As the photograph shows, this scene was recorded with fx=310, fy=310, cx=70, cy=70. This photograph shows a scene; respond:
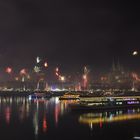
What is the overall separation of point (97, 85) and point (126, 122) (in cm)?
10103

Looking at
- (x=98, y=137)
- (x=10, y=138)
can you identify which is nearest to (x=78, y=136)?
(x=98, y=137)

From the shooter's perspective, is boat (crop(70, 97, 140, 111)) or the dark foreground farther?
boat (crop(70, 97, 140, 111))

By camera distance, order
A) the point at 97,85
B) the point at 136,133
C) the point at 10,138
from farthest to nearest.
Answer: the point at 97,85, the point at 136,133, the point at 10,138

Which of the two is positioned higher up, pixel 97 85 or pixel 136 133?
pixel 97 85

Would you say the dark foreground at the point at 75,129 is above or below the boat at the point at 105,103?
below

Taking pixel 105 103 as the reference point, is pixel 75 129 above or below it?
below

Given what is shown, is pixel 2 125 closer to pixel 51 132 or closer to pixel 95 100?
pixel 51 132

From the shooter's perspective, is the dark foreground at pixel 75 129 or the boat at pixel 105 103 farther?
the boat at pixel 105 103

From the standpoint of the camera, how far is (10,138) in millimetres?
27188

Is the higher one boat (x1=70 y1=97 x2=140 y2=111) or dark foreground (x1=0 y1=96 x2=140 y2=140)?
boat (x1=70 y1=97 x2=140 y2=111)

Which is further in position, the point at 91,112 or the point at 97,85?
the point at 97,85

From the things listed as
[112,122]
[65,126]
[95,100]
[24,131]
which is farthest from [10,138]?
[95,100]

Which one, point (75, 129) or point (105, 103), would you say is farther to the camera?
point (105, 103)

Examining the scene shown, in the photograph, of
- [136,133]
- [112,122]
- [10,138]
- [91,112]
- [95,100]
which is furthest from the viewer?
[95,100]
